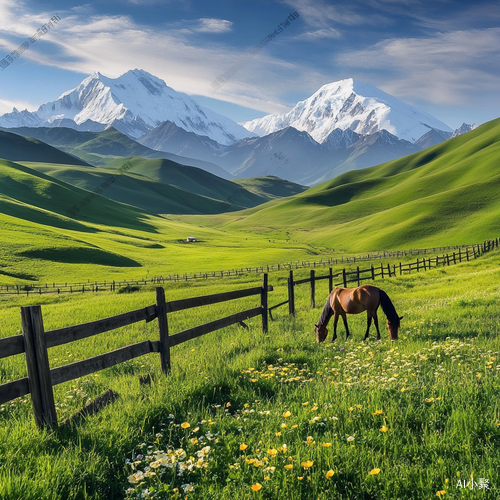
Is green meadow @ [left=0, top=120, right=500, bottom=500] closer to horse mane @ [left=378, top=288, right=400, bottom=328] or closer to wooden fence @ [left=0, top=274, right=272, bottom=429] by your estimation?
wooden fence @ [left=0, top=274, right=272, bottom=429]

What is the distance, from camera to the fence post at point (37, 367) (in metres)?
5.39

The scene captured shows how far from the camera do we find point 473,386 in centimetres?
568

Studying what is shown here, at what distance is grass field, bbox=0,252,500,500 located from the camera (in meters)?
3.89

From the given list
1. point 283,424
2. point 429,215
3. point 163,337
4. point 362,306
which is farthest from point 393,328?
point 429,215

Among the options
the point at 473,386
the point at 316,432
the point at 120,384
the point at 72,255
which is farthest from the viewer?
the point at 72,255

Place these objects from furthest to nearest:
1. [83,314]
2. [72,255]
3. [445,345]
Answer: [72,255] < [83,314] < [445,345]

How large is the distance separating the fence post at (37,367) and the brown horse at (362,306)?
754 cm

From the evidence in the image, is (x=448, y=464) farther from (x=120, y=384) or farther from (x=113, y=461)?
(x=120, y=384)

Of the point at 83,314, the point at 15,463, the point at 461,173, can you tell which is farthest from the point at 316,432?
the point at 461,173

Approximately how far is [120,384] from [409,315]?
34.4 ft

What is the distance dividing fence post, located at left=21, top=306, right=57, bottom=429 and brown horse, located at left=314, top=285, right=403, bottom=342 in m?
7.54

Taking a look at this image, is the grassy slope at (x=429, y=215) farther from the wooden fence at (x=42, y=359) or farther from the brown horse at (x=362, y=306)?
the wooden fence at (x=42, y=359)

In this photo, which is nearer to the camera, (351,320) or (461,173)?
(351,320)

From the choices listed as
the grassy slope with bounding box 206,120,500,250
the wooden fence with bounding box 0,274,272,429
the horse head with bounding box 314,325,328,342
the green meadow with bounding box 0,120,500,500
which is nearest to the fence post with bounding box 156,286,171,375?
the green meadow with bounding box 0,120,500,500
